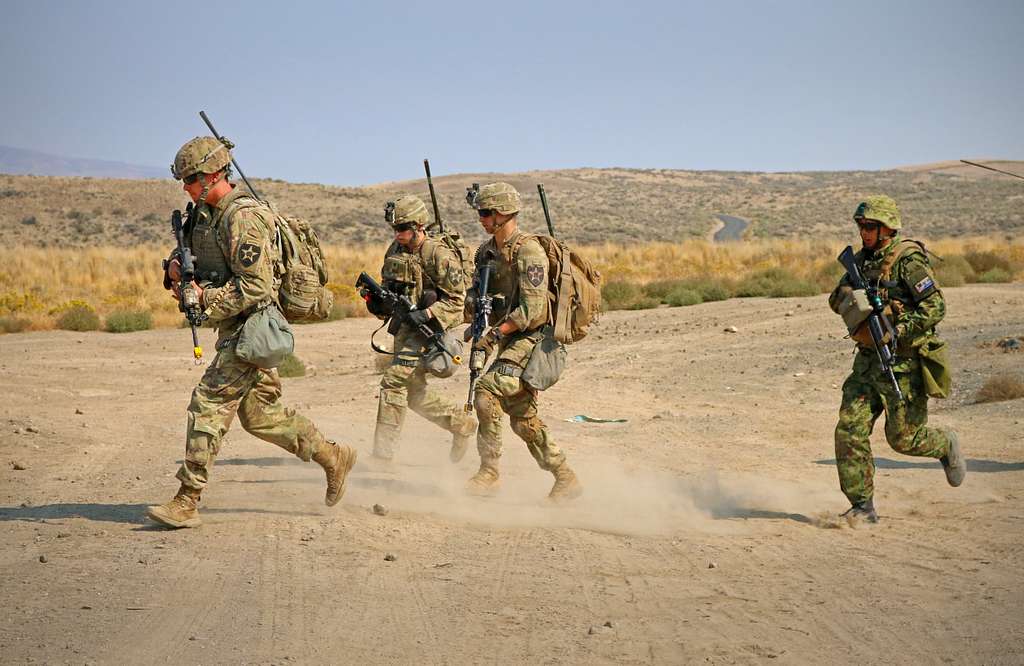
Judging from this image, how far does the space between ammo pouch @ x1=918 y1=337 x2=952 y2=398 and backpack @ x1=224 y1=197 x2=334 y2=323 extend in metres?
3.65

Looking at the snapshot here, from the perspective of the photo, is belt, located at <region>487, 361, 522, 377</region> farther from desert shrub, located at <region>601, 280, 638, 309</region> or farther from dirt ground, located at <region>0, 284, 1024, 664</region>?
desert shrub, located at <region>601, 280, 638, 309</region>

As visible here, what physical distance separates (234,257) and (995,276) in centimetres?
2071

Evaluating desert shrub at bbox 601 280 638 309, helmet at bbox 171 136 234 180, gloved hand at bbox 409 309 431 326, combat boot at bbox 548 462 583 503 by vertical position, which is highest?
helmet at bbox 171 136 234 180

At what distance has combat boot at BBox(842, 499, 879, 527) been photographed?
6934 mm

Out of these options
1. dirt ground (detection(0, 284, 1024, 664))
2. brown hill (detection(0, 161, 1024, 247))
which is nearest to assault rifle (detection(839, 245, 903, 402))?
dirt ground (detection(0, 284, 1024, 664))

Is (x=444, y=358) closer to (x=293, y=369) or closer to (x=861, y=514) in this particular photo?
(x=861, y=514)

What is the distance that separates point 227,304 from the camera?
631 cm

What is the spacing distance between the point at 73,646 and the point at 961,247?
98.1 feet

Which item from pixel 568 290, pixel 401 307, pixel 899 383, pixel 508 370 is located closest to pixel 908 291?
pixel 899 383

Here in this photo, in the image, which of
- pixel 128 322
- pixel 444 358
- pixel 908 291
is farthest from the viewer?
pixel 128 322

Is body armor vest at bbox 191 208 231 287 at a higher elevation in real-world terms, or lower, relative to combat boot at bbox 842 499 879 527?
higher

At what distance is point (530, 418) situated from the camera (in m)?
7.37

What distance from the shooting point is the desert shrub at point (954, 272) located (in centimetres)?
2205

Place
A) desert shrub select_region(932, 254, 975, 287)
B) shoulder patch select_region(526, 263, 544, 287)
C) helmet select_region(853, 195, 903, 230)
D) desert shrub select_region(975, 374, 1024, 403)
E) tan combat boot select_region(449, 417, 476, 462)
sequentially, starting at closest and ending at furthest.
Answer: helmet select_region(853, 195, 903, 230) < shoulder patch select_region(526, 263, 544, 287) < tan combat boot select_region(449, 417, 476, 462) < desert shrub select_region(975, 374, 1024, 403) < desert shrub select_region(932, 254, 975, 287)
